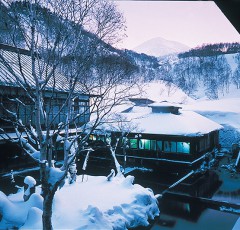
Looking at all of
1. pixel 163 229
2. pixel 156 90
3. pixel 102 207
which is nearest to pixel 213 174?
pixel 163 229

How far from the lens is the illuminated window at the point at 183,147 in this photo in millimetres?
24198

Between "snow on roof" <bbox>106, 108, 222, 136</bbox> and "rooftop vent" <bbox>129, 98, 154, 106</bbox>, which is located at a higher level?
"rooftop vent" <bbox>129, 98, 154, 106</bbox>

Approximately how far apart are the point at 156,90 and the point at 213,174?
1479 inches

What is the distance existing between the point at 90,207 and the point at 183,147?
1467 cm

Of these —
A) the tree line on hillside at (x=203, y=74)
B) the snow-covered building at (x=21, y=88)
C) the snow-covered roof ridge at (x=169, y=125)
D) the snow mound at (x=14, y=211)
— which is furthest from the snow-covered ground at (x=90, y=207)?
the tree line on hillside at (x=203, y=74)

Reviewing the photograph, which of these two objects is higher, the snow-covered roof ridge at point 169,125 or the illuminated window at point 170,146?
the snow-covered roof ridge at point 169,125

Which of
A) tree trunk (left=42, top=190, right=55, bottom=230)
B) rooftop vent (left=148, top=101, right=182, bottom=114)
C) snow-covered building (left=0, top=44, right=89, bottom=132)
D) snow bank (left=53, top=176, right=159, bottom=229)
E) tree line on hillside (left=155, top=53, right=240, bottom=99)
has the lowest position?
snow bank (left=53, top=176, right=159, bottom=229)

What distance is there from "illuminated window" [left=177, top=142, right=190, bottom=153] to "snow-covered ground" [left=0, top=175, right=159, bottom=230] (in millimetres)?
9350

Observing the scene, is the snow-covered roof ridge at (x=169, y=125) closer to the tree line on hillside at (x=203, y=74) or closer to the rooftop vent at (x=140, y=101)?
the rooftop vent at (x=140, y=101)

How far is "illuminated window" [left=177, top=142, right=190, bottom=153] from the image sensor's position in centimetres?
2420

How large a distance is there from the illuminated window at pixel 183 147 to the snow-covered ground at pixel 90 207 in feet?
30.7

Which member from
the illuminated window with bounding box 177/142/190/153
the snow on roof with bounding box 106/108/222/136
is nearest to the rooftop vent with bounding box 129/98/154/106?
the snow on roof with bounding box 106/108/222/136

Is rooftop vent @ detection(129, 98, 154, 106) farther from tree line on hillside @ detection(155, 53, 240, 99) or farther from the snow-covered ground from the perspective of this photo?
tree line on hillside @ detection(155, 53, 240, 99)

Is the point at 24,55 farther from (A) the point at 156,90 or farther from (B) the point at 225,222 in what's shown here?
(A) the point at 156,90
